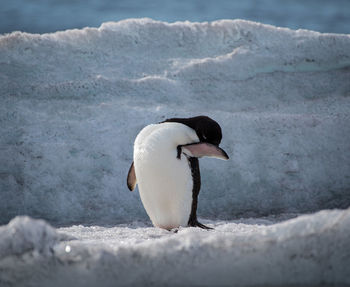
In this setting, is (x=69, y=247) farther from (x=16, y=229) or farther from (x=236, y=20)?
(x=236, y=20)

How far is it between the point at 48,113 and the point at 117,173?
70 centimetres

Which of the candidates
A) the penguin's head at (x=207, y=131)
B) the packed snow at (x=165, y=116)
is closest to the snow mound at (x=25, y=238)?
the packed snow at (x=165, y=116)

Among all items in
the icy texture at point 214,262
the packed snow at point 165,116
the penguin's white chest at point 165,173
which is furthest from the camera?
the packed snow at point 165,116

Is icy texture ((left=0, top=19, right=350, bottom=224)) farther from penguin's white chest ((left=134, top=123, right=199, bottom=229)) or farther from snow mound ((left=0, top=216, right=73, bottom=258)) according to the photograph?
snow mound ((left=0, top=216, right=73, bottom=258))

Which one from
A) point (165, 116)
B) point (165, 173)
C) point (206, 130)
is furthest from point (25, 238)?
point (165, 116)

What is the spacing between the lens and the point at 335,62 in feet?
13.3

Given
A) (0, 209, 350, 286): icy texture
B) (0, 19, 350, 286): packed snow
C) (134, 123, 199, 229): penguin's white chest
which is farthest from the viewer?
(0, 19, 350, 286): packed snow

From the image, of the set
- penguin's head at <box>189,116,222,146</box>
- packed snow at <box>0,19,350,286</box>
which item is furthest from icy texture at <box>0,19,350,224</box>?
penguin's head at <box>189,116,222,146</box>

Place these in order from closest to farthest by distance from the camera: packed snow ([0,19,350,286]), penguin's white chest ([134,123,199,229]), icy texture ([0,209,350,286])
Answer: icy texture ([0,209,350,286])
penguin's white chest ([134,123,199,229])
packed snow ([0,19,350,286])

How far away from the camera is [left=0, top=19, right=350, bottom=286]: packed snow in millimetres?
2930

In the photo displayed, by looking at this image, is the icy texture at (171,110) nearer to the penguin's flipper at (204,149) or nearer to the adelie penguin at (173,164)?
the adelie penguin at (173,164)

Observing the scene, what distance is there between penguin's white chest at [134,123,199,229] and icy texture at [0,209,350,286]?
0.90m

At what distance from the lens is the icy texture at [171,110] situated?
3.01 meters

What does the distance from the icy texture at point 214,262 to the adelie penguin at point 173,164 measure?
898 mm
